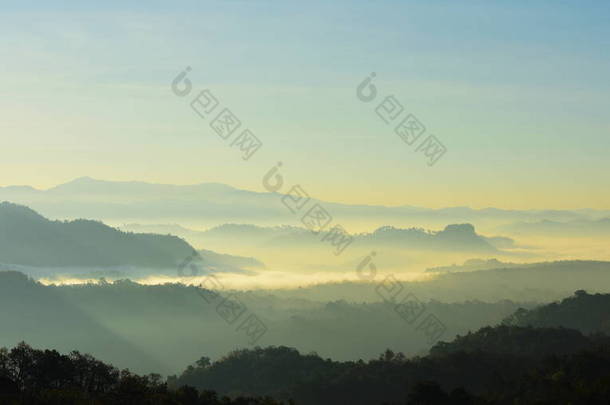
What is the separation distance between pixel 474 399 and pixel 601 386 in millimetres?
18183

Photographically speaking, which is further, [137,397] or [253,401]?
[253,401]

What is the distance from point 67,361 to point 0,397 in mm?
22669

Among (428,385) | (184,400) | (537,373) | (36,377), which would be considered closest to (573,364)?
(537,373)

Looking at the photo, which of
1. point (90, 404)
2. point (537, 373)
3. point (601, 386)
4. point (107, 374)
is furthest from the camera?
point (537, 373)

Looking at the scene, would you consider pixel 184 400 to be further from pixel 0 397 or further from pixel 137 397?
pixel 0 397

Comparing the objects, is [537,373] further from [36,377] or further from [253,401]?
[36,377]

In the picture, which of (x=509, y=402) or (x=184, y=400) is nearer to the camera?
(x=184, y=400)

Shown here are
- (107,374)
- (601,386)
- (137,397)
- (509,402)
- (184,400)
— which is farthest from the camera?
(509,402)

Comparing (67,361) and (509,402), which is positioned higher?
(67,361)

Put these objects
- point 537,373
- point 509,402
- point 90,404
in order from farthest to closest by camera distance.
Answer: point 537,373
point 509,402
point 90,404

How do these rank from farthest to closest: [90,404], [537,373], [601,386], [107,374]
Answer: [537,373]
[601,386]
[107,374]
[90,404]

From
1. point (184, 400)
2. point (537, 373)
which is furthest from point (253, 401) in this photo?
point (537, 373)

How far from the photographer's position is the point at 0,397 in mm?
99312

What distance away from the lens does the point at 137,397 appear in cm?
10369
